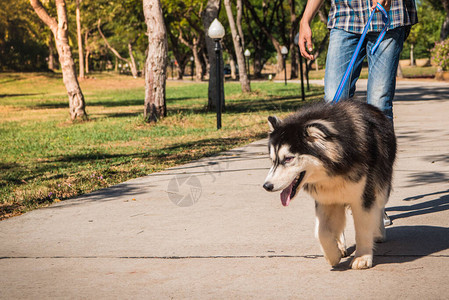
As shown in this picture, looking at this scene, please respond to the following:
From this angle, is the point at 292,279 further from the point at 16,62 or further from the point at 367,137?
the point at 16,62

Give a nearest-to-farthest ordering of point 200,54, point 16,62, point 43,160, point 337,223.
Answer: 1. point 337,223
2. point 43,160
3. point 16,62
4. point 200,54

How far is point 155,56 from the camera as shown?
14047 mm

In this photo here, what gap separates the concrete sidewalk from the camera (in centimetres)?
320

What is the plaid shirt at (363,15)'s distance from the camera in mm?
4215

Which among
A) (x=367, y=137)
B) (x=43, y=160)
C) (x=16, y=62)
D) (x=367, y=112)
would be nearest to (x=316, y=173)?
(x=367, y=137)

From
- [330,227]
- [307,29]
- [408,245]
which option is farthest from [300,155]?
[307,29]

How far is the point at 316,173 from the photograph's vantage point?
3152mm

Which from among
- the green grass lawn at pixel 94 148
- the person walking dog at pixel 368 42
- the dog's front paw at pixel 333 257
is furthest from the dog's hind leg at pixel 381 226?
the green grass lawn at pixel 94 148

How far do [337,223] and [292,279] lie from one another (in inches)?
17.6

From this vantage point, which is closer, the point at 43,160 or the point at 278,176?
the point at 278,176

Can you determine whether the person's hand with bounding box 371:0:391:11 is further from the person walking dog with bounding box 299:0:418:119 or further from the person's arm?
the person's arm

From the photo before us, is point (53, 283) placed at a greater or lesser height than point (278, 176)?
lesser

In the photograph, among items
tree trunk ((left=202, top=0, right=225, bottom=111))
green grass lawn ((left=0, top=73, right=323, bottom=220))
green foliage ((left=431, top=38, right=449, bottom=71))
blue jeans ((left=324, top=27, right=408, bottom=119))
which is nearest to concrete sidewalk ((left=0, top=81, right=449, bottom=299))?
green grass lawn ((left=0, top=73, right=323, bottom=220))

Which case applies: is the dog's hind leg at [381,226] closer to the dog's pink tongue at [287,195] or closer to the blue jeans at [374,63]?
the dog's pink tongue at [287,195]
